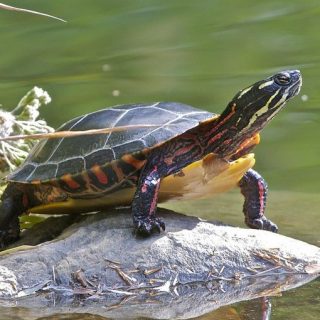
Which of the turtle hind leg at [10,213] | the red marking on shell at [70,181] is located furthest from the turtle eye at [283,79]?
the turtle hind leg at [10,213]

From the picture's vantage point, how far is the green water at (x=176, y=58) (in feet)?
15.8

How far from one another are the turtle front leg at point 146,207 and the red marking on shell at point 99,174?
4.4 inches

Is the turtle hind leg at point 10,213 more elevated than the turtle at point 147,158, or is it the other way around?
the turtle at point 147,158

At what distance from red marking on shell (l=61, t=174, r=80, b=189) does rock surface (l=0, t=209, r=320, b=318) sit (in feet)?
0.46

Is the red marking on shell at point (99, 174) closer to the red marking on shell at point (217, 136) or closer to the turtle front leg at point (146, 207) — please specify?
the turtle front leg at point (146, 207)

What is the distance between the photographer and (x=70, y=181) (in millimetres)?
2523

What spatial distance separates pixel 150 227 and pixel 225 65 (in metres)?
3.94

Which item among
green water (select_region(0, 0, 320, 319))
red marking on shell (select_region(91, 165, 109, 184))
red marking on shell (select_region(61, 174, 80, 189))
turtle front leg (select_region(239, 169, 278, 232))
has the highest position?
red marking on shell (select_region(91, 165, 109, 184))

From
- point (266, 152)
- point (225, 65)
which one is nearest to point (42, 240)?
point (266, 152)

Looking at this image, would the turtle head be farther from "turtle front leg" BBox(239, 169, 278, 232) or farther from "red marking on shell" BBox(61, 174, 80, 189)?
"red marking on shell" BBox(61, 174, 80, 189)

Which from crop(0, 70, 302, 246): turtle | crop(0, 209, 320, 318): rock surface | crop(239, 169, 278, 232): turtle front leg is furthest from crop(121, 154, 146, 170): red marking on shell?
crop(239, 169, 278, 232): turtle front leg

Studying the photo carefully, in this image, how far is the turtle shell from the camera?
2.45 metres

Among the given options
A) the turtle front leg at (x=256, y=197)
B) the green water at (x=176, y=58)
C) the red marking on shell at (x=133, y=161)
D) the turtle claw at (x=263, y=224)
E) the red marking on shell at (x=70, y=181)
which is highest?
the red marking on shell at (x=133, y=161)

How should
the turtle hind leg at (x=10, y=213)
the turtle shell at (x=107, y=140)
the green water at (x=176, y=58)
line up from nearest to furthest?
the turtle shell at (x=107, y=140) → the turtle hind leg at (x=10, y=213) → the green water at (x=176, y=58)
